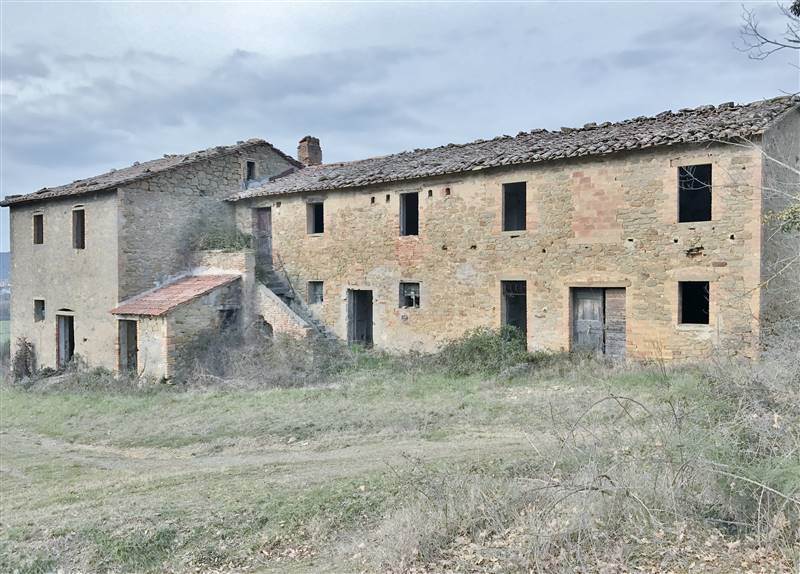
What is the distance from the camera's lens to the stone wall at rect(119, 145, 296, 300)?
16.5 meters

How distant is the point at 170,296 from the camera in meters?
15.8

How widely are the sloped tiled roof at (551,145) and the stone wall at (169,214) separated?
72 cm

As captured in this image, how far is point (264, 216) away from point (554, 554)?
52.3ft

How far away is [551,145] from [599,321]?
159 inches

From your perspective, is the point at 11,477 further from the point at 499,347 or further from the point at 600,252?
the point at 600,252

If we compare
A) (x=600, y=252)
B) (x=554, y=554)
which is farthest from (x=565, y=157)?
(x=554, y=554)

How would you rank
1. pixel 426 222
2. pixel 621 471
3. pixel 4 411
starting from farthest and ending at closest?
pixel 426 222, pixel 4 411, pixel 621 471

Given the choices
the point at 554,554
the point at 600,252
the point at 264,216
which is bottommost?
the point at 554,554

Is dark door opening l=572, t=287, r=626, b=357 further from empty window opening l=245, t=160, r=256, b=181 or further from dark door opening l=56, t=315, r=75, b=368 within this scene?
dark door opening l=56, t=315, r=75, b=368

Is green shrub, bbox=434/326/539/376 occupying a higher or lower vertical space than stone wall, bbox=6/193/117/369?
lower

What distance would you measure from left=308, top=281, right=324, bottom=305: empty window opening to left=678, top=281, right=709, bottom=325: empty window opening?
955 cm

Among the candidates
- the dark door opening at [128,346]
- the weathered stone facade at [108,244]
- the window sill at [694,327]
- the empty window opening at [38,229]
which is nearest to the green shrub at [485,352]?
the window sill at [694,327]

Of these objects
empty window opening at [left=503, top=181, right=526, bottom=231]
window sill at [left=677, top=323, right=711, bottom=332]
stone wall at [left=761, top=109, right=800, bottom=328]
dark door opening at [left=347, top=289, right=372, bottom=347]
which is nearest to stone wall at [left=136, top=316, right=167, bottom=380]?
dark door opening at [left=347, top=289, right=372, bottom=347]

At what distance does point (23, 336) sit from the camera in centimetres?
1977
